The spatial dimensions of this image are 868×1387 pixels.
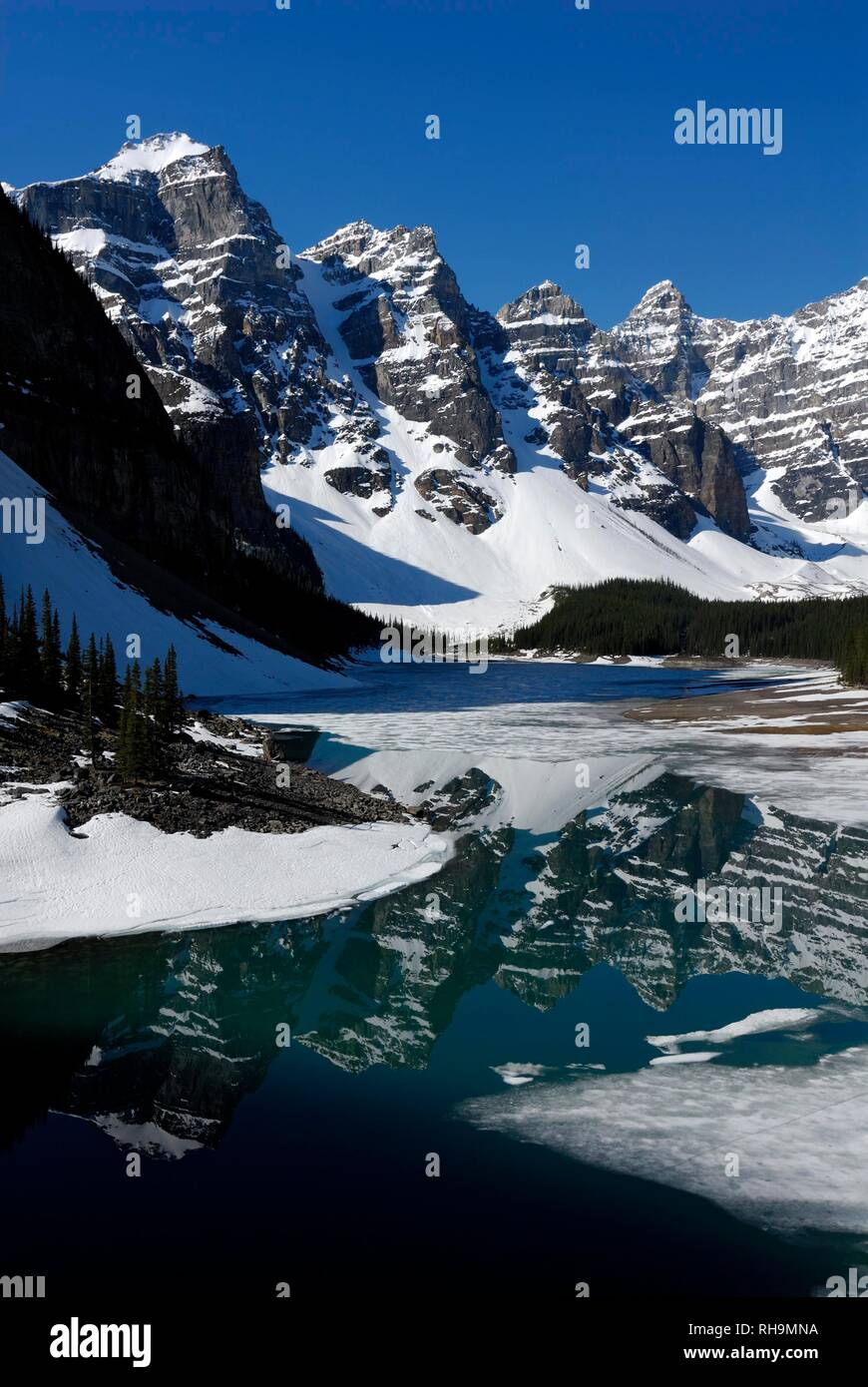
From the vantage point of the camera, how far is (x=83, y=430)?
11062 centimetres

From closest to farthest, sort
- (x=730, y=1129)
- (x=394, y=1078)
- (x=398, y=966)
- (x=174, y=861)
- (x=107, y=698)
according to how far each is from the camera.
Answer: (x=730, y=1129) < (x=394, y=1078) < (x=398, y=966) < (x=174, y=861) < (x=107, y=698)

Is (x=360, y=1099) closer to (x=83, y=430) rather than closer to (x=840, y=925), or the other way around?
(x=840, y=925)

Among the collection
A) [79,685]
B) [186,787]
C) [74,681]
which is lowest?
[186,787]

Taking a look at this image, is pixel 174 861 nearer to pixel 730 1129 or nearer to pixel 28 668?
pixel 730 1129

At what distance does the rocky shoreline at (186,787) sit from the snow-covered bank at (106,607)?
142ft

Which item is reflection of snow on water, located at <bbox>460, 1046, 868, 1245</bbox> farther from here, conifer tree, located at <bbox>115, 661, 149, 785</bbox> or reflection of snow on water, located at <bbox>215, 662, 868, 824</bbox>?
reflection of snow on water, located at <bbox>215, 662, 868, 824</bbox>

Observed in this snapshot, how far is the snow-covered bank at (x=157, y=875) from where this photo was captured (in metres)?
17.0

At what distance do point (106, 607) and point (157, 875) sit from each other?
212 feet

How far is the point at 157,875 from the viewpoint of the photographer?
18.7m

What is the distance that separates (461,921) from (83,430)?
108932mm

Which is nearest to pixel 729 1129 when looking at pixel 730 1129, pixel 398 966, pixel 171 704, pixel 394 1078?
pixel 730 1129

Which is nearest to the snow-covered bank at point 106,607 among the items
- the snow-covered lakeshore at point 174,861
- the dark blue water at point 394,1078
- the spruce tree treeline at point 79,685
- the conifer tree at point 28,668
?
the spruce tree treeline at point 79,685
